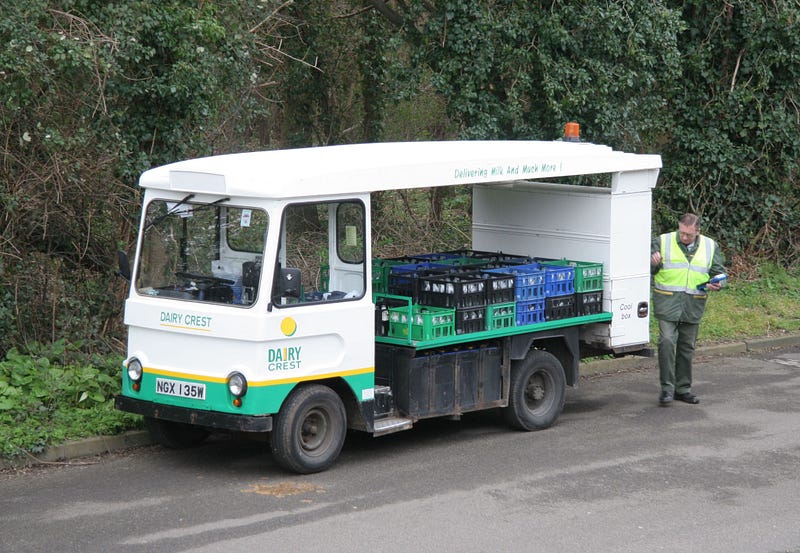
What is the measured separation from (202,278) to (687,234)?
4453 mm

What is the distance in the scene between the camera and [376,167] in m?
8.48

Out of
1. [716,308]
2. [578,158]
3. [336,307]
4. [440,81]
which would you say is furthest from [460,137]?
[336,307]

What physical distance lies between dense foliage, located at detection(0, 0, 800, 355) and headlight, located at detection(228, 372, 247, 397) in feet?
10.1

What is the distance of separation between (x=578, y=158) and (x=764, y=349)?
505 centimetres

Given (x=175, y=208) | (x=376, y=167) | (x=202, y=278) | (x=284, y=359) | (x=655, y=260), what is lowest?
(x=284, y=359)

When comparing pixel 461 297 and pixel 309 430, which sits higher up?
pixel 461 297

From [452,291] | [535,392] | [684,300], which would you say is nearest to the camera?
[452,291]

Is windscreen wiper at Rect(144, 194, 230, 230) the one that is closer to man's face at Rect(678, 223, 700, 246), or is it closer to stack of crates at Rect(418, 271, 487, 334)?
stack of crates at Rect(418, 271, 487, 334)

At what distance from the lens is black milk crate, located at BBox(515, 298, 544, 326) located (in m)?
9.52

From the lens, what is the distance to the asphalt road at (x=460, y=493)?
23.0 ft

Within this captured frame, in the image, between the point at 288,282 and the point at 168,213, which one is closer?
the point at 288,282

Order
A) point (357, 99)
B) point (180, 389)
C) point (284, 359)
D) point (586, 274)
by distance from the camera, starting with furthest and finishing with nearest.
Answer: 1. point (357, 99)
2. point (586, 274)
3. point (180, 389)
4. point (284, 359)

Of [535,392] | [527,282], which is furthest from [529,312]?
[535,392]

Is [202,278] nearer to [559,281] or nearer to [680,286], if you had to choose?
[559,281]
